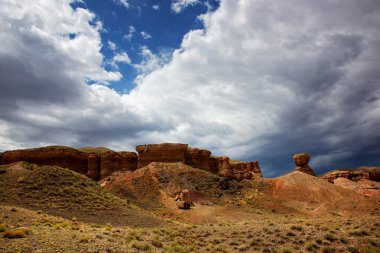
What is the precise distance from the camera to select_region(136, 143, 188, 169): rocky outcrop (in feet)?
236

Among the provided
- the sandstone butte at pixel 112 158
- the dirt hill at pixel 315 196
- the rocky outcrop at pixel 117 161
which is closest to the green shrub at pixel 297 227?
the dirt hill at pixel 315 196

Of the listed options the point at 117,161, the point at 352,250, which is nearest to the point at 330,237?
the point at 352,250

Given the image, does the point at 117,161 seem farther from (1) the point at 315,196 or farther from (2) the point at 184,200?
(1) the point at 315,196

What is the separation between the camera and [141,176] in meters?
62.6

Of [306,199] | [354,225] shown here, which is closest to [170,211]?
[306,199]

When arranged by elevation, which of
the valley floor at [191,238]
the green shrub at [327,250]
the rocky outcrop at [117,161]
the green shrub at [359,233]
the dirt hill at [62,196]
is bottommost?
the green shrub at [327,250]

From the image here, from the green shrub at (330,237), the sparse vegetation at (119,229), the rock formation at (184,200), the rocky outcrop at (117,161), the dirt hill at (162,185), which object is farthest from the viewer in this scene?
the rocky outcrop at (117,161)

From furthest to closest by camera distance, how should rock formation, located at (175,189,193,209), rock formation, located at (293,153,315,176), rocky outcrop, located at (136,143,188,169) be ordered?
1. rock formation, located at (293,153,315,176)
2. rocky outcrop, located at (136,143,188,169)
3. rock formation, located at (175,189,193,209)

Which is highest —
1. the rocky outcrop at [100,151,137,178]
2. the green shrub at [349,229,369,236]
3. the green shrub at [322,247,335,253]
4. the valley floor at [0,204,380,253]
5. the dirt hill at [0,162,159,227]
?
the rocky outcrop at [100,151,137,178]

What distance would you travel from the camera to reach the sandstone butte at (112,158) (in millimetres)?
72438

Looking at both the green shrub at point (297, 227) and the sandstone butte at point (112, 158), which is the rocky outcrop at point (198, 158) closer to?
the sandstone butte at point (112, 158)

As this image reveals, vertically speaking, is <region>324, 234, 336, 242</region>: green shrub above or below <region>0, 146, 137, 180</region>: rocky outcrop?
below

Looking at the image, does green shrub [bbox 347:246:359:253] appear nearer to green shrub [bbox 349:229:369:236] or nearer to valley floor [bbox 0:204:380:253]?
valley floor [bbox 0:204:380:253]

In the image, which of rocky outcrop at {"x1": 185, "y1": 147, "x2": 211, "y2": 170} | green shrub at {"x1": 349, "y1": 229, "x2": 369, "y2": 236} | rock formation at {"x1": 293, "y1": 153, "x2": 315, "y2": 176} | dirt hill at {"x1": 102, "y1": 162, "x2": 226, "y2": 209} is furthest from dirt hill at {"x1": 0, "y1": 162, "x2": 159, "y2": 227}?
rock formation at {"x1": 293, "y1": 153, "x2": 315, "y2": 176}
